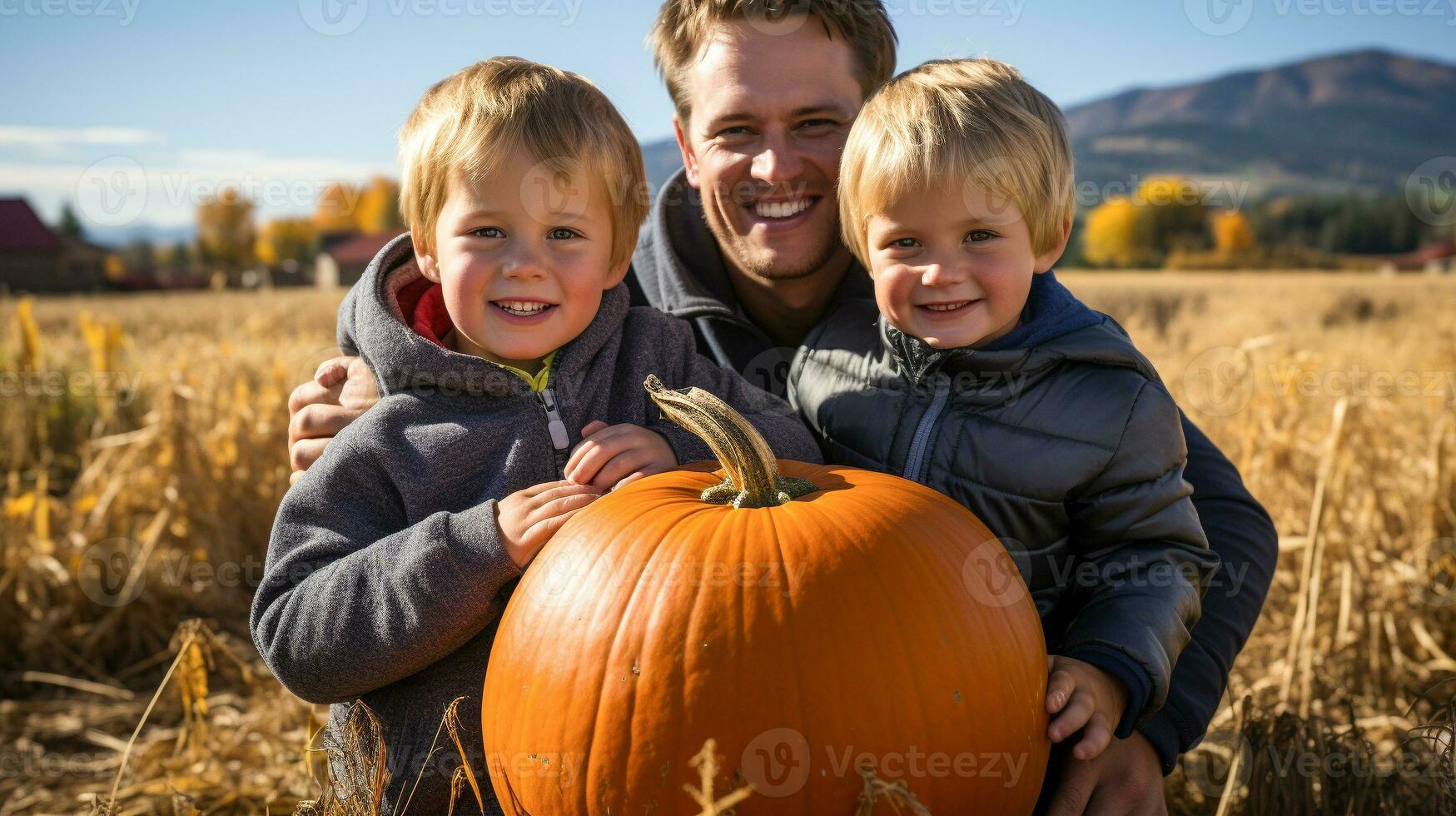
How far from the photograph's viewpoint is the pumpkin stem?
6.07 feet

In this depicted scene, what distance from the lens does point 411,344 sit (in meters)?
2.22

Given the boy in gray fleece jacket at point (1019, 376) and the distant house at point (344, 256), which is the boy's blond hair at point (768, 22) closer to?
the boy in gray fleece jacket at point (1019, 376)

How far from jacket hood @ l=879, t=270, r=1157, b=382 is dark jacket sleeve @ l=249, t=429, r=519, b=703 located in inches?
42.2

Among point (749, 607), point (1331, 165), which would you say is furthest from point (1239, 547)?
point (1331, 165)

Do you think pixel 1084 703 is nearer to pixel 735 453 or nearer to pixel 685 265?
pixel 735 453

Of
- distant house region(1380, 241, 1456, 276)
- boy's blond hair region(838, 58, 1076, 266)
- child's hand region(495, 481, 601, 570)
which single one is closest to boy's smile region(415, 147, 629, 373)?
child's hand region(495, 481, 601, 570)

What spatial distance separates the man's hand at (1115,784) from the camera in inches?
79.8

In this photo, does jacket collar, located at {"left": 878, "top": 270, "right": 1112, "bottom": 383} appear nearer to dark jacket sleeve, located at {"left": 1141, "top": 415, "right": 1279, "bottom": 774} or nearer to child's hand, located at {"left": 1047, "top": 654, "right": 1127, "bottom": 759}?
dark jacket sleeve, located at {"left": 1141, "top": 415, "right": 1279, "bottom": 774}

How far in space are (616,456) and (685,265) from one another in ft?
4.74

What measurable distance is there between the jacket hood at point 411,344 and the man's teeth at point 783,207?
88 cm

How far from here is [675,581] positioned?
168cm

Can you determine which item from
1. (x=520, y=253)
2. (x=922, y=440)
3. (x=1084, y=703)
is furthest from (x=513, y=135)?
(x=1084, y=703)

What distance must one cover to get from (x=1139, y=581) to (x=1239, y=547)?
0.68m

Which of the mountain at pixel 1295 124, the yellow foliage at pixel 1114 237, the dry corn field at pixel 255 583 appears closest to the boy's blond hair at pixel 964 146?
the dry corn field at pixel 255 583
